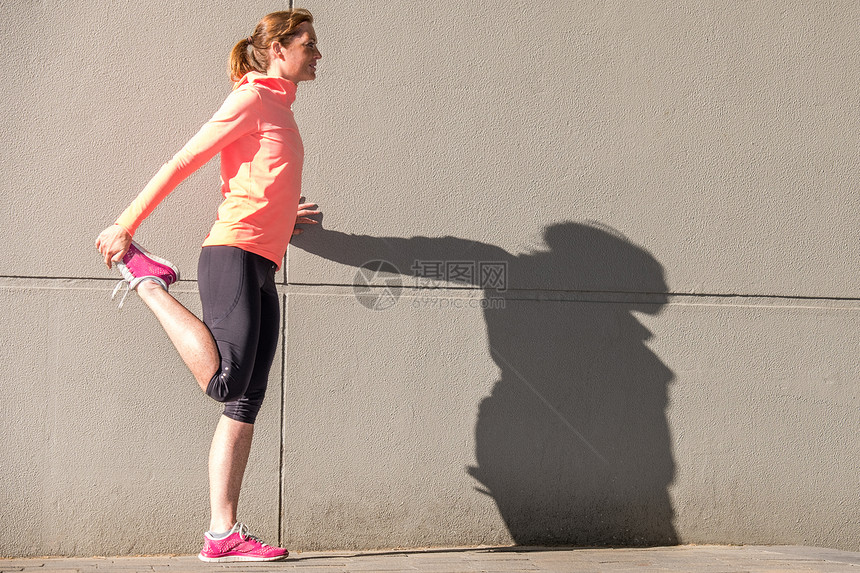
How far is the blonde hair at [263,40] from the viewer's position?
3.43 m

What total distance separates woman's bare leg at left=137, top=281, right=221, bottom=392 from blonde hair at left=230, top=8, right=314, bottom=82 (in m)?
1.09

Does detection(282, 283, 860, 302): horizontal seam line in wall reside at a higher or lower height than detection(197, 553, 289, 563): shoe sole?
higher

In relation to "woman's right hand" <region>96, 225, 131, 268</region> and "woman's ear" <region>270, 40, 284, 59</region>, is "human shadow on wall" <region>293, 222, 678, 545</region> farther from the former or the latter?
"woman's right hand" <region>96, 225, 131, 268</region>

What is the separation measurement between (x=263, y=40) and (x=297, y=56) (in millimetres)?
168

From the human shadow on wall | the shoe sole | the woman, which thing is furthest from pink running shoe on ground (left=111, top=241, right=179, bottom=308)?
the shoe sole

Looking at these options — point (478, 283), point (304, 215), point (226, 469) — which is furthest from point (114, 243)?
point (478, 283)

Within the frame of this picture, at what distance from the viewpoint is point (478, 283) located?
3.99 m

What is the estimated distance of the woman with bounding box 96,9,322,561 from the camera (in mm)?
3209

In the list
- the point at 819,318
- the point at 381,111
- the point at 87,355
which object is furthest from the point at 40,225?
the point at 819,318

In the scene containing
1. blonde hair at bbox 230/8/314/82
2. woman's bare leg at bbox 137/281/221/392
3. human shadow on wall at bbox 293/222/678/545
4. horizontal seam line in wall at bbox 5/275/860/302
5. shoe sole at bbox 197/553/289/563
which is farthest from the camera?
human shadow on wall at bbox 293/222/678/545

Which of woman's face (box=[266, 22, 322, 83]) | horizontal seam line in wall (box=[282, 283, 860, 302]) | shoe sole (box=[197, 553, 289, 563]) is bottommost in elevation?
shoe sole (box=[197, 553, 289, 563])

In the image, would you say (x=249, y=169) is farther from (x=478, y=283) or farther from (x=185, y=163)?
(x=478, y=283)

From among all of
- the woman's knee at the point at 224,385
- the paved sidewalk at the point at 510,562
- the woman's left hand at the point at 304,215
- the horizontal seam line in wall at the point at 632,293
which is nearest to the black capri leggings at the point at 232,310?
the woman's knee at the point at 224,385

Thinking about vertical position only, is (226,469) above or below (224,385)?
below
